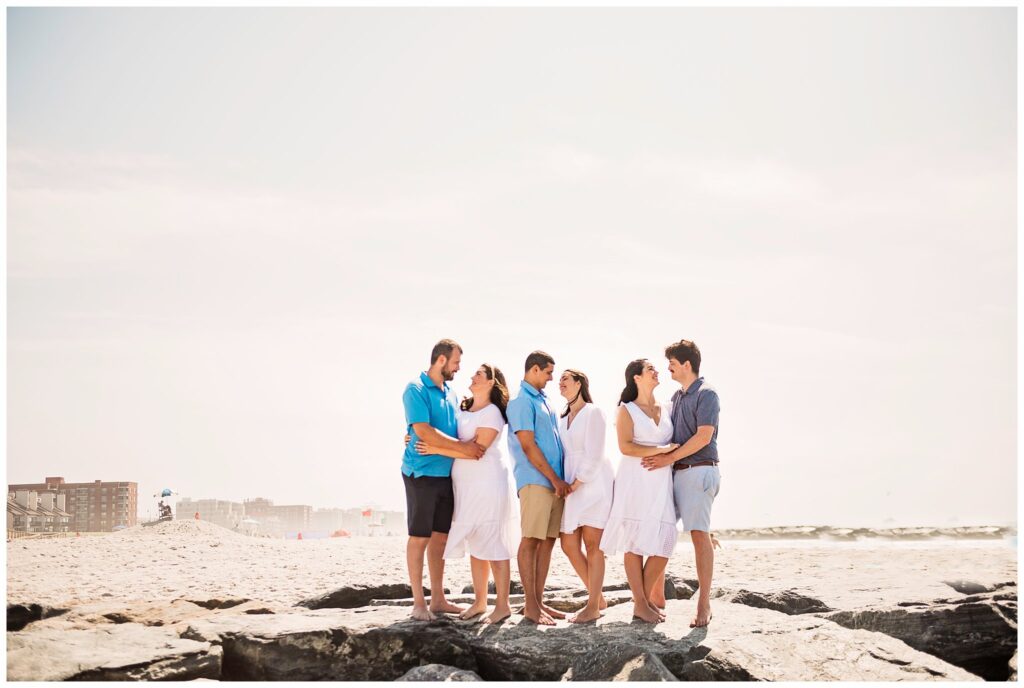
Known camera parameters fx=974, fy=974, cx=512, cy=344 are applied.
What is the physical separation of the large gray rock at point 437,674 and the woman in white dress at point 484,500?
0.96 metres

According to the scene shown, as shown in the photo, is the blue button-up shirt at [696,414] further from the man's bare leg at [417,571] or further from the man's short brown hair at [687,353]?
the man's bare leg at [417,571]

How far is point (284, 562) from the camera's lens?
15258 mm

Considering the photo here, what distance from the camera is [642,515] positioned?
7.54m

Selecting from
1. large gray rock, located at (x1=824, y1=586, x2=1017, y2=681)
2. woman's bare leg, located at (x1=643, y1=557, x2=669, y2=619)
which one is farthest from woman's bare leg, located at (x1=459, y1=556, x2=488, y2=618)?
large gray rock, located at (x1=824, y1=586, x2=1017, y2=681)

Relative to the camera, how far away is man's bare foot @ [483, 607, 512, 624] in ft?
24.7

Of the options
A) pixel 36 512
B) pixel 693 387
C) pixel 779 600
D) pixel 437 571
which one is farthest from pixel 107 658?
pixel 36 512

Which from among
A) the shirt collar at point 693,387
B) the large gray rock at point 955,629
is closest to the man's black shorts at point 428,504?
the shirt collar at point 693,387

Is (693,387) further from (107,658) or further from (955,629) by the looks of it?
(107,658)

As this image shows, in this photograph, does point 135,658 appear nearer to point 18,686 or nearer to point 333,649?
point 18,686

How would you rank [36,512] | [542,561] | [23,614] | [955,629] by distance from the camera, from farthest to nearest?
1. [36,512]
2. [23,614]
3. [955,629]
4. [542,561]

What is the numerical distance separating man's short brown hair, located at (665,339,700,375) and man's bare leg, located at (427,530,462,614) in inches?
91.8

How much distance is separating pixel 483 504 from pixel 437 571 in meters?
0.70

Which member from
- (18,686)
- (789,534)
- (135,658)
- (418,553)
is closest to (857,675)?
(418,553)

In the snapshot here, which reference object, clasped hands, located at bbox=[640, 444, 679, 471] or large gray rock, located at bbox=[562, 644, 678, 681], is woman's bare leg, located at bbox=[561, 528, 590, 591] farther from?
large gray rock, located at bbox=[562, 644, 678, 681]
